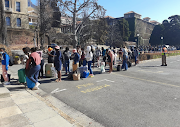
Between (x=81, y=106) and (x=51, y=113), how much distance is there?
104 centimetres

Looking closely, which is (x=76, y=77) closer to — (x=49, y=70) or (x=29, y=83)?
(x=49, y=70)

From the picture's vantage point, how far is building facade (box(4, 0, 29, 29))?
3531 centimetres

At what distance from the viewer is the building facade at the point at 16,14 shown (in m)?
35.3

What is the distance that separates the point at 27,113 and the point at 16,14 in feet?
129

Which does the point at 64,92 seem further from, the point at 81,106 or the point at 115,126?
the point at 115,126

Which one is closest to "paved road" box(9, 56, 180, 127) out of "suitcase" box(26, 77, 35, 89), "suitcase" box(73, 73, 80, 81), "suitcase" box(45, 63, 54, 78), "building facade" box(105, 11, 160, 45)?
"suitcase" box(26, 77, 35, 89)

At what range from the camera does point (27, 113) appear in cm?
404

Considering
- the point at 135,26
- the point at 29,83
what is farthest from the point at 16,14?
the point at 135,26

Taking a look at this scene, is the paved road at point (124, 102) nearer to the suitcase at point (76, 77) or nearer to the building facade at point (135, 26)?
the suitcase at point (76, 77)

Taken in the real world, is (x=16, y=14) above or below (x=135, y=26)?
below

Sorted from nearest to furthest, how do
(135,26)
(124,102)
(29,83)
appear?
1. (124,102)
2. (29,83)
3. (135,26)

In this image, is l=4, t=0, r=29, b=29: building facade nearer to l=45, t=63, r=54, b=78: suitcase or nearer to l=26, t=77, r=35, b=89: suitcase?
l=45, t=63, r=54, b=78: suitcase

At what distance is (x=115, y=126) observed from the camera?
351cm

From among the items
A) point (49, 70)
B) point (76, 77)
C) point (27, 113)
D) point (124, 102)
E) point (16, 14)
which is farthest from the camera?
point (16, 14)
